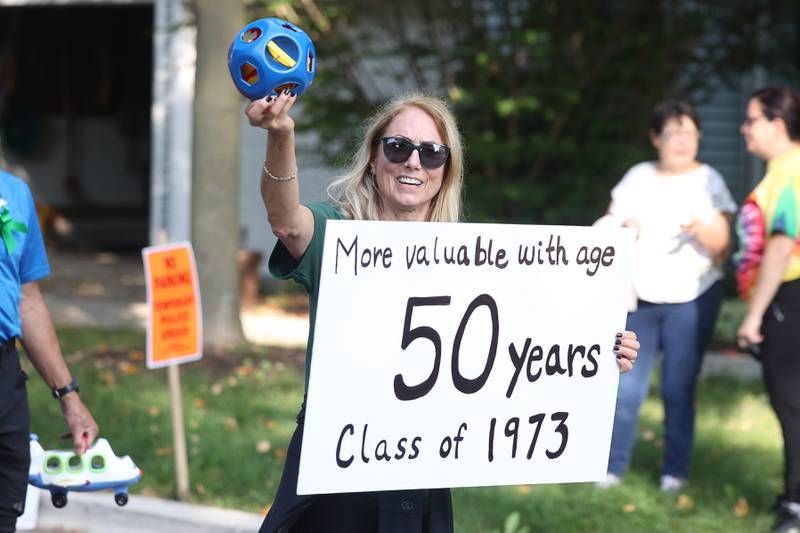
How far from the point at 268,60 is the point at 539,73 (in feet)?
30.2

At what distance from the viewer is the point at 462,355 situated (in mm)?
3113

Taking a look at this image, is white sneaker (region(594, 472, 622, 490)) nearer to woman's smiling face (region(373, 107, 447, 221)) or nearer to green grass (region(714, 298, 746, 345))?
woman's smiling face (region(373, 107, 447, 221))

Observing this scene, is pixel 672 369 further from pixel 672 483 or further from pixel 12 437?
pixel 12 437

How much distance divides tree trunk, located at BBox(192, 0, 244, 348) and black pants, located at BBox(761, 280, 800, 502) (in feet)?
16.2

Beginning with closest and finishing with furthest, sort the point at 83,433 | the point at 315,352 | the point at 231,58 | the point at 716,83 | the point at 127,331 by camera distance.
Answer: the point at 231,58, the point at 315,352, the point at 83,433, the point at 127,331, the point at 716,83

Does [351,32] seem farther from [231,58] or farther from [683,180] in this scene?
[231,58]

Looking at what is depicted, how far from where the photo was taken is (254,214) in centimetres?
1522

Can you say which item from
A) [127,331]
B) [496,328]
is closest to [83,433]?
[496,328]

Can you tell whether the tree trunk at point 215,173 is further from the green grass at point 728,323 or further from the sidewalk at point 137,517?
the green grass at point 728,323

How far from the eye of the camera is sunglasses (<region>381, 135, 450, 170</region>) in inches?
125

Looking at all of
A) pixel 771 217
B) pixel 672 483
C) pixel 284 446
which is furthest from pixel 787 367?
pixel 284 446

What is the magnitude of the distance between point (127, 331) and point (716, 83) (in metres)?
6.92

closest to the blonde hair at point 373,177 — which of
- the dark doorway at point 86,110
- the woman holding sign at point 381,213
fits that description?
the woman holding sign at point 381,213

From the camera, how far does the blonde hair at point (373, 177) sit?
326 cm
